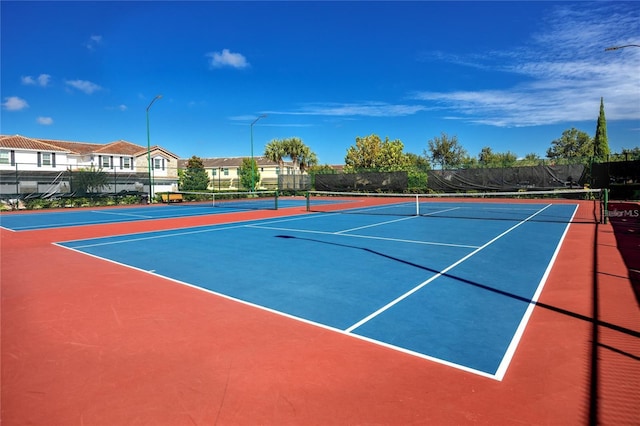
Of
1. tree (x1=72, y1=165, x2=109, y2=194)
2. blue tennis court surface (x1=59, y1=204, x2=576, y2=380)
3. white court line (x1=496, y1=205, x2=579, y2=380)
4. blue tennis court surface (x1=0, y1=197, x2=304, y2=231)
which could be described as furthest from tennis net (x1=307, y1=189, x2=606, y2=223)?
tree (x1=72, y1=165, x2=109, y2=194)

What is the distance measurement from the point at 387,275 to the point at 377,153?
52.7 meters

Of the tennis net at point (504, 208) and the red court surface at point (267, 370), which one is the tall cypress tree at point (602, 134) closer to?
the tennis net at point (504, 208)

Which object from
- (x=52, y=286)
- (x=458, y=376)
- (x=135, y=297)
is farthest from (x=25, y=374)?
(x=458, y=376)

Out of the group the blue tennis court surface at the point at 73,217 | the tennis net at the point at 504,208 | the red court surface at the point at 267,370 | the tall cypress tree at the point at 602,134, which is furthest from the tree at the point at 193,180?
the tall cypress tree at the point at 602,134

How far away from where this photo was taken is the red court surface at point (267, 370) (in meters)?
3.33

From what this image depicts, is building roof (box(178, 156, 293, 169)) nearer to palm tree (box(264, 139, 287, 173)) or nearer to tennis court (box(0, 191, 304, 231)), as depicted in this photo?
palm tree (box(264, 139, 287, 173))

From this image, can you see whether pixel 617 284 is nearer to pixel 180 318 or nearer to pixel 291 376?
pixel 291 376

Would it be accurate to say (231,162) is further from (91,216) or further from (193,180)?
(91,216)

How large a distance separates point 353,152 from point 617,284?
55356mm

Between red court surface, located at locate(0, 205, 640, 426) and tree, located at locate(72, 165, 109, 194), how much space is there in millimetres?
27062

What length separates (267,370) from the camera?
4.09 m

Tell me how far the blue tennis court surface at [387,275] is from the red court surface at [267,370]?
1.24 ft

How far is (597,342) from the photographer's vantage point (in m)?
4.71

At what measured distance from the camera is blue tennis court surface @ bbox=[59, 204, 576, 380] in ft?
16.3
